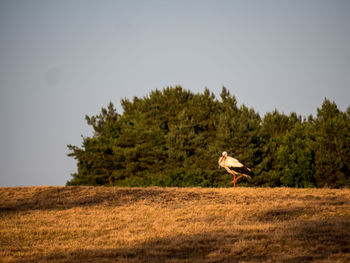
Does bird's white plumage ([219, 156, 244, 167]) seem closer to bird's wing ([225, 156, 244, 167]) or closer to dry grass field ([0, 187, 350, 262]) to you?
bird's wing ([225, 156, 244, 167])

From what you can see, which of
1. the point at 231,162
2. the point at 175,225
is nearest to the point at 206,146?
the point at 231,162

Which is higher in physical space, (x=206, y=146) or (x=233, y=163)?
(x=206, y=146)

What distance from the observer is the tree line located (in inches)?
1978

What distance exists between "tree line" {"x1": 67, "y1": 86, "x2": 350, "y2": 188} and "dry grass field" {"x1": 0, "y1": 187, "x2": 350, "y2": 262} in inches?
1076

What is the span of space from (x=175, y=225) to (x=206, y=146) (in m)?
40.3

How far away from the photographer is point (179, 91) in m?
65.2

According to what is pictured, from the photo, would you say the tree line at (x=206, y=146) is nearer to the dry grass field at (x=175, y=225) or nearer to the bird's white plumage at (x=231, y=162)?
the bird's white plumage at (x=231, y=162)

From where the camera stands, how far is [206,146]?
54219 mm

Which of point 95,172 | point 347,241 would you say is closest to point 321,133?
point 95,172

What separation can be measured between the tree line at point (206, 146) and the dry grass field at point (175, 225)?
27.3 meters

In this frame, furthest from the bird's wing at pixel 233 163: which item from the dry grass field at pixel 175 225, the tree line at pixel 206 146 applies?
the tree line at pixel 206 146

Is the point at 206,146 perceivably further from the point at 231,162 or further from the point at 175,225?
the point at 175,225

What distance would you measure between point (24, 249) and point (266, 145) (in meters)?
44.3

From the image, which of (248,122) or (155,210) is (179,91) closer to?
(248,122)
